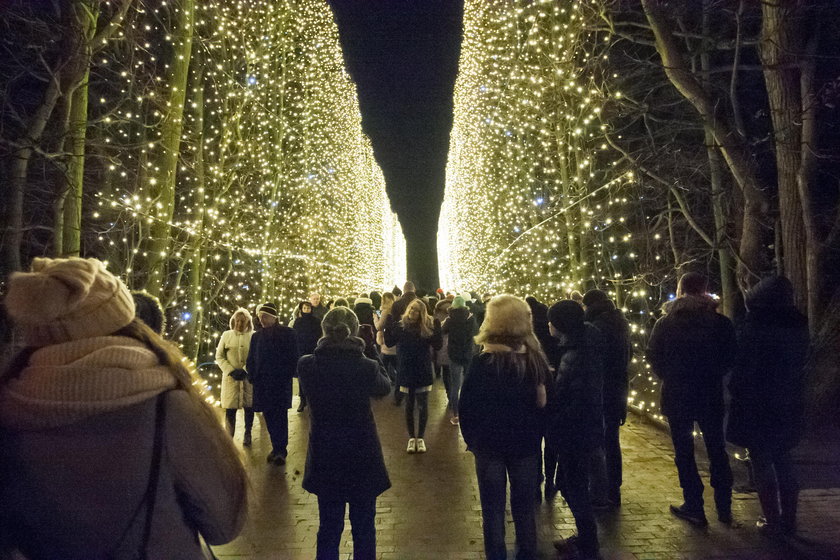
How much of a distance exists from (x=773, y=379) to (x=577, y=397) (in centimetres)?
177

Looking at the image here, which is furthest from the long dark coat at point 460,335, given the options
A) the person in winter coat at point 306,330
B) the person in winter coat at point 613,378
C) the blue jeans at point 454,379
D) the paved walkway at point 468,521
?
the person in winter coat at point 613,378

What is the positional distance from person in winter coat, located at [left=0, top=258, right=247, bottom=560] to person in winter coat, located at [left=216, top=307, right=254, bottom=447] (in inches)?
229

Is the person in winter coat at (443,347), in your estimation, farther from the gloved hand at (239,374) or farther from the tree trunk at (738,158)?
the tree trunk at (738,158)

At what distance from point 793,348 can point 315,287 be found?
58.1 feet

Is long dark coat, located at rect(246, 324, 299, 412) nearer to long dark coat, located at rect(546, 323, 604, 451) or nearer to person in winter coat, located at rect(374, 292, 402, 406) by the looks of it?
person in winter coat, located at rect(374, 292, 402, 406)

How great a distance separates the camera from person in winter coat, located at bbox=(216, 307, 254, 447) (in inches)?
296

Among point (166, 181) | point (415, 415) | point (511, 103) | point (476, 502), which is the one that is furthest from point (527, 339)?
point (511, 103)

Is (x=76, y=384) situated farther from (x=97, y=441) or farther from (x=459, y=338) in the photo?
(x=459, y=338)

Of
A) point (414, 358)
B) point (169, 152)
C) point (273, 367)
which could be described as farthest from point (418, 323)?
point (169, 152)

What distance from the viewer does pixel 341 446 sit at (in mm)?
3854

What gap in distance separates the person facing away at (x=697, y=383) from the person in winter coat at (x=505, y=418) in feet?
5.92

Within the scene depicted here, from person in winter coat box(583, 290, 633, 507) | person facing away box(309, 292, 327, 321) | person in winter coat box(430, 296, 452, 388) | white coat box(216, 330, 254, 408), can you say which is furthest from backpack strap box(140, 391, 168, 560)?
person facing away box(309, 292, 327, 321)

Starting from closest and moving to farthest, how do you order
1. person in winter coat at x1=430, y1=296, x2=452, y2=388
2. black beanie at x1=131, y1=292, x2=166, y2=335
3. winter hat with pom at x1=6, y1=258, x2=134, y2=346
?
1. winter hat with pom at x1=6, y1=258, x2=134, y2=346
2. black beanie at x1=131, y1=292, x2=166, y2=335
3. person in winter coat at x1=430, y1=296, x2=452, y2=388

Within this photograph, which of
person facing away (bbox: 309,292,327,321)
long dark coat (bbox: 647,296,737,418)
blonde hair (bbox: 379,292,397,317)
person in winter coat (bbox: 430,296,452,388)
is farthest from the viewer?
person facing away (bbox: 309,292,327,321)
